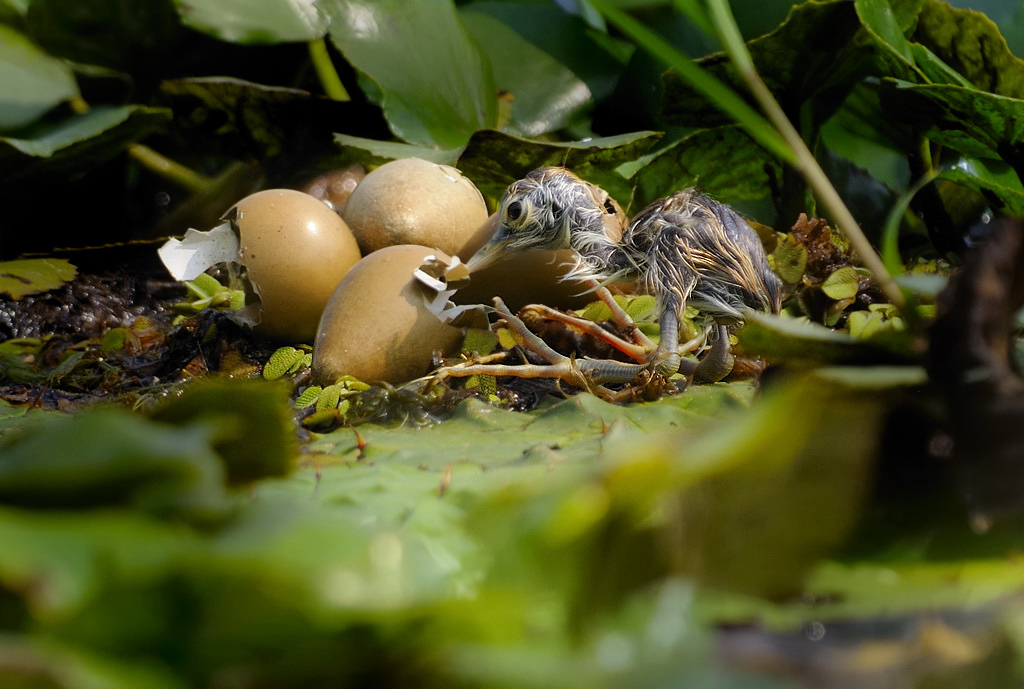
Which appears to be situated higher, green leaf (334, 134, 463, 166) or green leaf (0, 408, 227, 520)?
Result: green leaf (0, 408, 227, 520)

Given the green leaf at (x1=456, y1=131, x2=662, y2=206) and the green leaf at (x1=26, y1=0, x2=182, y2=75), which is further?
the green leaf at (x1=26, y1=0, x2=182, y2=75)

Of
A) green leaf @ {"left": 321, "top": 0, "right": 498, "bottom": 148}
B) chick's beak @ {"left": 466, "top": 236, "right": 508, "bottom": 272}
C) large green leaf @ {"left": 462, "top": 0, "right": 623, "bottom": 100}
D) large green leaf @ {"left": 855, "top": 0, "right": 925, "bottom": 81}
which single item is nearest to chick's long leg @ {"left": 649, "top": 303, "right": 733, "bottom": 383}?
chick's beak @ {"left": 466, "top": 236, "right": 508, "bottom": 272}

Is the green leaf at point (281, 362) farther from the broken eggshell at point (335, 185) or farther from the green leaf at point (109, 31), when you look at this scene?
the green leaf at point (109, 31)

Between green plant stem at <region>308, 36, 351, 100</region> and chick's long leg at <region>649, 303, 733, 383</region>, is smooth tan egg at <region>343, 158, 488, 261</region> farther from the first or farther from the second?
green plant stem at <region>308, 36, 351, 100</region>

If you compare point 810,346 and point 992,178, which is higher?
point 810,346

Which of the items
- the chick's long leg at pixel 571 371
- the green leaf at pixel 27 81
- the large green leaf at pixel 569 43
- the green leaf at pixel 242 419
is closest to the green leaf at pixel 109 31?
the green leaf at pixel 27 81

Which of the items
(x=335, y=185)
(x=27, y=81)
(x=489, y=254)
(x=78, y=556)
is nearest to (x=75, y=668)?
(x=78, y=556)

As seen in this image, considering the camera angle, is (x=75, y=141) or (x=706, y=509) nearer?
(x=706, y=509)

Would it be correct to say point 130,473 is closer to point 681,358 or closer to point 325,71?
point 681,358
